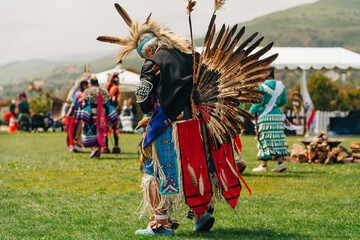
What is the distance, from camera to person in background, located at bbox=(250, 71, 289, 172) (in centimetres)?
796

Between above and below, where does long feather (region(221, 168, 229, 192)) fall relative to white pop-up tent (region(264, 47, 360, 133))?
below

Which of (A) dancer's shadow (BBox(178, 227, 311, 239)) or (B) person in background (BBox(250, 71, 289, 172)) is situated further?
(B) person in background (BBox(250, 71, 289, 172))

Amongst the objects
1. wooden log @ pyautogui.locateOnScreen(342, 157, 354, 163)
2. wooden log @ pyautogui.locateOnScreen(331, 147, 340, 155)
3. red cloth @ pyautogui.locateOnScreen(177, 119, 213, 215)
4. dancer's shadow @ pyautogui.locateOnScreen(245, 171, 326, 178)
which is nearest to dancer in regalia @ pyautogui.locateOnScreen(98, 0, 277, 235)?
red cloth @ pyautogui.locateOnScreen(177, 119, 213, 215)

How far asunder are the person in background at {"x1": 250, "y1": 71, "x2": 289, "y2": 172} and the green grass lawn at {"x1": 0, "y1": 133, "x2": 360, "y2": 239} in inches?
15.9

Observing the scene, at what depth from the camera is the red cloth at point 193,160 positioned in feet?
12.6

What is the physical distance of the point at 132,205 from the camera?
17.5 feet

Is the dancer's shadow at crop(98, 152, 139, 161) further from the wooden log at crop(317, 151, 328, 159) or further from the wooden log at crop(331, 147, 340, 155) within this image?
the wooden log at crop(331, 147, 340, 155)

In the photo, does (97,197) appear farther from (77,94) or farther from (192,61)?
(77,94)

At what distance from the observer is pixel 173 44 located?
12.9 feet

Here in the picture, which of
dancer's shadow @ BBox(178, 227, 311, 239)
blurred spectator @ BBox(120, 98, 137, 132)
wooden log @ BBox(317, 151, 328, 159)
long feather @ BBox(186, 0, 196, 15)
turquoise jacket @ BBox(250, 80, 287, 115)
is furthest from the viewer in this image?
blurred spectator @ BBox(120, 98, 137, 132)

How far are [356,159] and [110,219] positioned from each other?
264 inches

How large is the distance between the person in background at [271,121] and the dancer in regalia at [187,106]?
4081 millimetres

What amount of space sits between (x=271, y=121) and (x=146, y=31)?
447cm

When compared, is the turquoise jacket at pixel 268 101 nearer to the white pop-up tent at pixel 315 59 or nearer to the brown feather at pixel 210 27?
the brown feather at pixel 210 27
